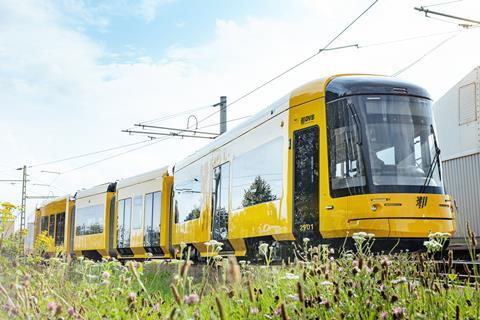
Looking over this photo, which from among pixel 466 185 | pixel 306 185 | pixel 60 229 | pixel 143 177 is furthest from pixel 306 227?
pixel 60 229

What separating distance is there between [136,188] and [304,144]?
37.3ft

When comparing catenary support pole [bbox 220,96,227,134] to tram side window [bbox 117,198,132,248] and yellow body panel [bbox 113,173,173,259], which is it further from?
tram side window [bbox 117,198,132,248]

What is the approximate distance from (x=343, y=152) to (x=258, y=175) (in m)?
2.04

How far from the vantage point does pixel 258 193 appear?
31.7ft

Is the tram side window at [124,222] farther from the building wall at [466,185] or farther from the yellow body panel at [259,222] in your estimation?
the building wall at [466,185]

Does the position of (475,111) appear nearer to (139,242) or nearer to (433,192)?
(433,192)

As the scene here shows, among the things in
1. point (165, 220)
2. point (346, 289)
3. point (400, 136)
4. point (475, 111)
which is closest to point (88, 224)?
point (165, 220)

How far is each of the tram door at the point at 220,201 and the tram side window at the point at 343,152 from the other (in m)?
3.36

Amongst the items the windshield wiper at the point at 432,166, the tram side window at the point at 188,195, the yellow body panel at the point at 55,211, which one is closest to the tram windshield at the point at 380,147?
the windshield wiper at the point at 432,166

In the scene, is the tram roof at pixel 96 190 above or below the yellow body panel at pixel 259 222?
above

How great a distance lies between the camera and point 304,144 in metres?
8.59

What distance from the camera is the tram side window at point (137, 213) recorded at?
18.4 meters

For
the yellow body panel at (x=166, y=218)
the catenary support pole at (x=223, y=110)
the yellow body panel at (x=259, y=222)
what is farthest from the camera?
the catenary support pole at (x=223, y=110)

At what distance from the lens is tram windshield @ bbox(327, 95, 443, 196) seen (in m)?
7.94
